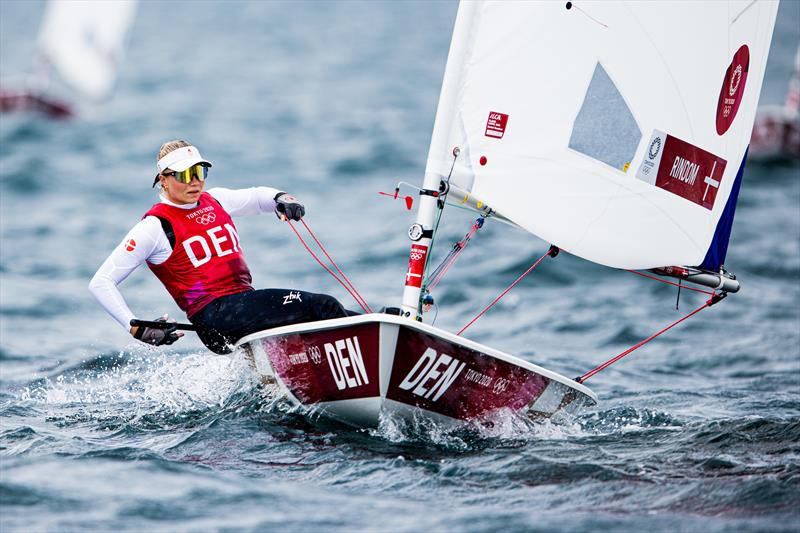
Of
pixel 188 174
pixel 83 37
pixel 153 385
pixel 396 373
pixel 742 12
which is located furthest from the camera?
pixel 83 37

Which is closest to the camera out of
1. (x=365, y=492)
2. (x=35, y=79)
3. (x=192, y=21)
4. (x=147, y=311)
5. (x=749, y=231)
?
(x=365, y=492)

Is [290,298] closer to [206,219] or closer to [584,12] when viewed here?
[206,219]

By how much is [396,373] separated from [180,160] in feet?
5.20

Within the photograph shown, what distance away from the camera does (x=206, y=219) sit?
5531mm

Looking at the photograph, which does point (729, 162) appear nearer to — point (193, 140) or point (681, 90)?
point (681, 90)

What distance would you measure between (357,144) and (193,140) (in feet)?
10.2

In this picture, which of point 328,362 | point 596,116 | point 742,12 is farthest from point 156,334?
point 742,12

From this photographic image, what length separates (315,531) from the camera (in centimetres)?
414

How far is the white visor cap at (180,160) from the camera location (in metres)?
5.38

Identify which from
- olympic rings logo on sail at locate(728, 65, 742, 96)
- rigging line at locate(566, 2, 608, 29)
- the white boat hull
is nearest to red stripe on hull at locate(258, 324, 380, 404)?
the white boat hull

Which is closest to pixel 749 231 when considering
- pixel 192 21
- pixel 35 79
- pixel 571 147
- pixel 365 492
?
pixel 571 147

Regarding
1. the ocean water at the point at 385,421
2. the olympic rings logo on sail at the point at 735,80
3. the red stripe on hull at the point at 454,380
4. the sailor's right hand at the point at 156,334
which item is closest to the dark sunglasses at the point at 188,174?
the sailor's right hand at the point at 156,334

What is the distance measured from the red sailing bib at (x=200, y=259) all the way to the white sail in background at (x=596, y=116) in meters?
1.14

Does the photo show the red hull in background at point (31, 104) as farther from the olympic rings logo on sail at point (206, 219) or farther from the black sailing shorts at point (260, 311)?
the black sailing shorts at point (260, 311)
